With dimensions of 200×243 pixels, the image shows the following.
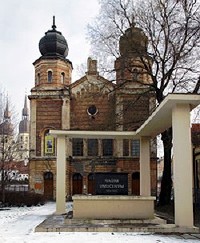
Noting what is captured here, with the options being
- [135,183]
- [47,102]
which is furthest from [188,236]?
[47,102]

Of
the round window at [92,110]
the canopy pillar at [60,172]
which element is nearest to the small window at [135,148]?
the round window at [92,110]

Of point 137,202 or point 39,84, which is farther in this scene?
point 39,84

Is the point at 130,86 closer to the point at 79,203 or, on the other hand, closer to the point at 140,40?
the point at 140,40

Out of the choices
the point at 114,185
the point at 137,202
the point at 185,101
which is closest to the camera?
the point at 185,101

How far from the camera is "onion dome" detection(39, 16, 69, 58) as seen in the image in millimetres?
40094

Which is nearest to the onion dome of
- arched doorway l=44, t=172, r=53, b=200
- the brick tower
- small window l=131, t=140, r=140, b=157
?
Answer: the brick tower

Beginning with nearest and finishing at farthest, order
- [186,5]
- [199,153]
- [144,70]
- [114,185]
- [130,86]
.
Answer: [114,185] → [186,5] → [144,70] → [199,153] → [130,86]

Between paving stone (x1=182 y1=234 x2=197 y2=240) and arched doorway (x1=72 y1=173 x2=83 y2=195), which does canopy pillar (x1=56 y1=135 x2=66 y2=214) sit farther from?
arched doorway (x1=72 y1=173 x2=83 y2=195)

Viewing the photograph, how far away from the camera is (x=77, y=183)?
3834cm

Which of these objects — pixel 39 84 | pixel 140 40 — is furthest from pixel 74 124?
pixel 140 40

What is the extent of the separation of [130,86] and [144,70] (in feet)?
33.9

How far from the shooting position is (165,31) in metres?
22.5

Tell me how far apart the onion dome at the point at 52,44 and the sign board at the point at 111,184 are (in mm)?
25497

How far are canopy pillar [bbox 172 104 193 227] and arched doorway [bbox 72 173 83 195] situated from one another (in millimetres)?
25378
